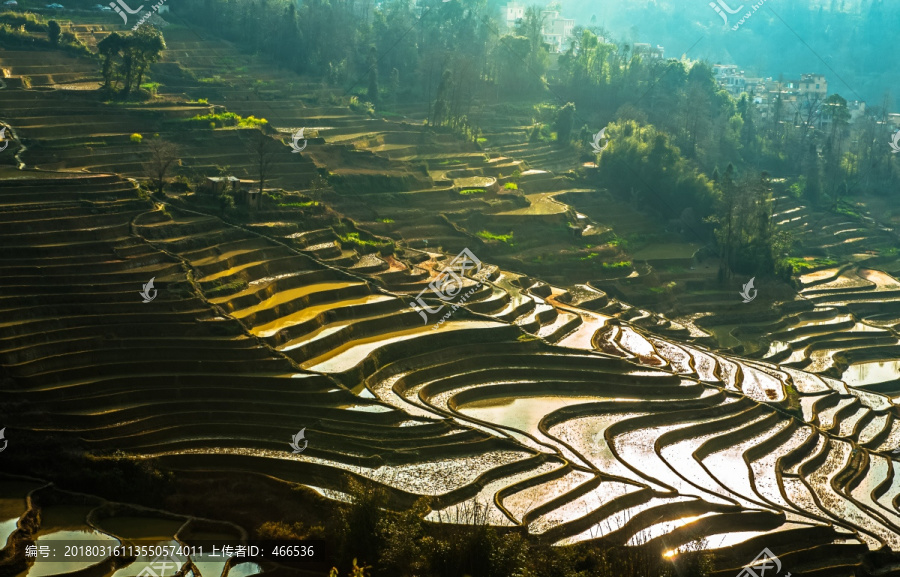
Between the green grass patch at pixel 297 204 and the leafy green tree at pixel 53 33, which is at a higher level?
the leafy green tree at pixel 53 33

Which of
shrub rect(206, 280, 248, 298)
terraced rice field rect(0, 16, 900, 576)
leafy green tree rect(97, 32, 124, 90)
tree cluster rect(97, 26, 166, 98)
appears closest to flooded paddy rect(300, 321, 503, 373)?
terraced rice field rect(0, 16, 900, 576)

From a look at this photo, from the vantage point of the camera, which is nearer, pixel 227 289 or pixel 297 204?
pixel 227 289

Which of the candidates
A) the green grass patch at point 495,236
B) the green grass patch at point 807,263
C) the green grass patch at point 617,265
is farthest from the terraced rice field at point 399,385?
the green grass patch at point 807,263

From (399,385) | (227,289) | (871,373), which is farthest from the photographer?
(871,373)

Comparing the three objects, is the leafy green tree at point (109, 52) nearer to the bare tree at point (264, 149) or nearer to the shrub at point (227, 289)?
the bare tree at point (264, 149)

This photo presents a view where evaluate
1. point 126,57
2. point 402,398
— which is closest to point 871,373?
point 402,398

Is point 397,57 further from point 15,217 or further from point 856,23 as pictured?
point 856,23

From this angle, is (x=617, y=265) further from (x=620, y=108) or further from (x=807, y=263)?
(x=620, y=108)

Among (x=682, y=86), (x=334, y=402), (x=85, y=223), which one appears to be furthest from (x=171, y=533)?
(x=682, y=86)
